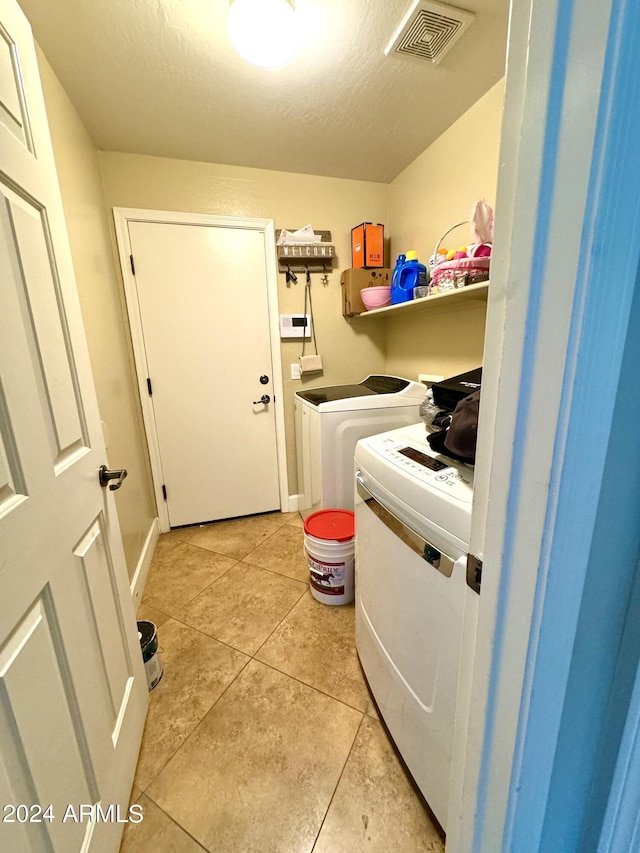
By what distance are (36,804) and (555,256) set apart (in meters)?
1.16

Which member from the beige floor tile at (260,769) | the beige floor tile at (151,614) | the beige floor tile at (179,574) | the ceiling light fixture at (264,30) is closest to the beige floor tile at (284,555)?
the beige floor tile at (179,574)

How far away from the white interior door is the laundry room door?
137 cm

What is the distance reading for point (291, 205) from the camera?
233 centimetres

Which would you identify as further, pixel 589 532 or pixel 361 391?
pixel 361 391

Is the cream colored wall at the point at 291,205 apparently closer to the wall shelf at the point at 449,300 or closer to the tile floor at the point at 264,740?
the wall shelf at the point at 449,300

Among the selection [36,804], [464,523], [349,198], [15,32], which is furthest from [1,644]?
[349,198]

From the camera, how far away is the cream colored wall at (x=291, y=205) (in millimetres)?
2051

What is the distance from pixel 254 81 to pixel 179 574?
2567 mm

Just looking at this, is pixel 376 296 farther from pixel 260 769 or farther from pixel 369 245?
pixel 260 769

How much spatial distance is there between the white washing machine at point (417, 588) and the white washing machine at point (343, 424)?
0.87 m

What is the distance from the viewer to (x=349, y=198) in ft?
7.95

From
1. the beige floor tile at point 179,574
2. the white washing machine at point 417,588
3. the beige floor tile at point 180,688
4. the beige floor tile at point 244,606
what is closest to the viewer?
the white washing machine at point 417,588

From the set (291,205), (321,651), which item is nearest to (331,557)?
(321,651)

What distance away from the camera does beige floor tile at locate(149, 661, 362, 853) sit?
92 cm
